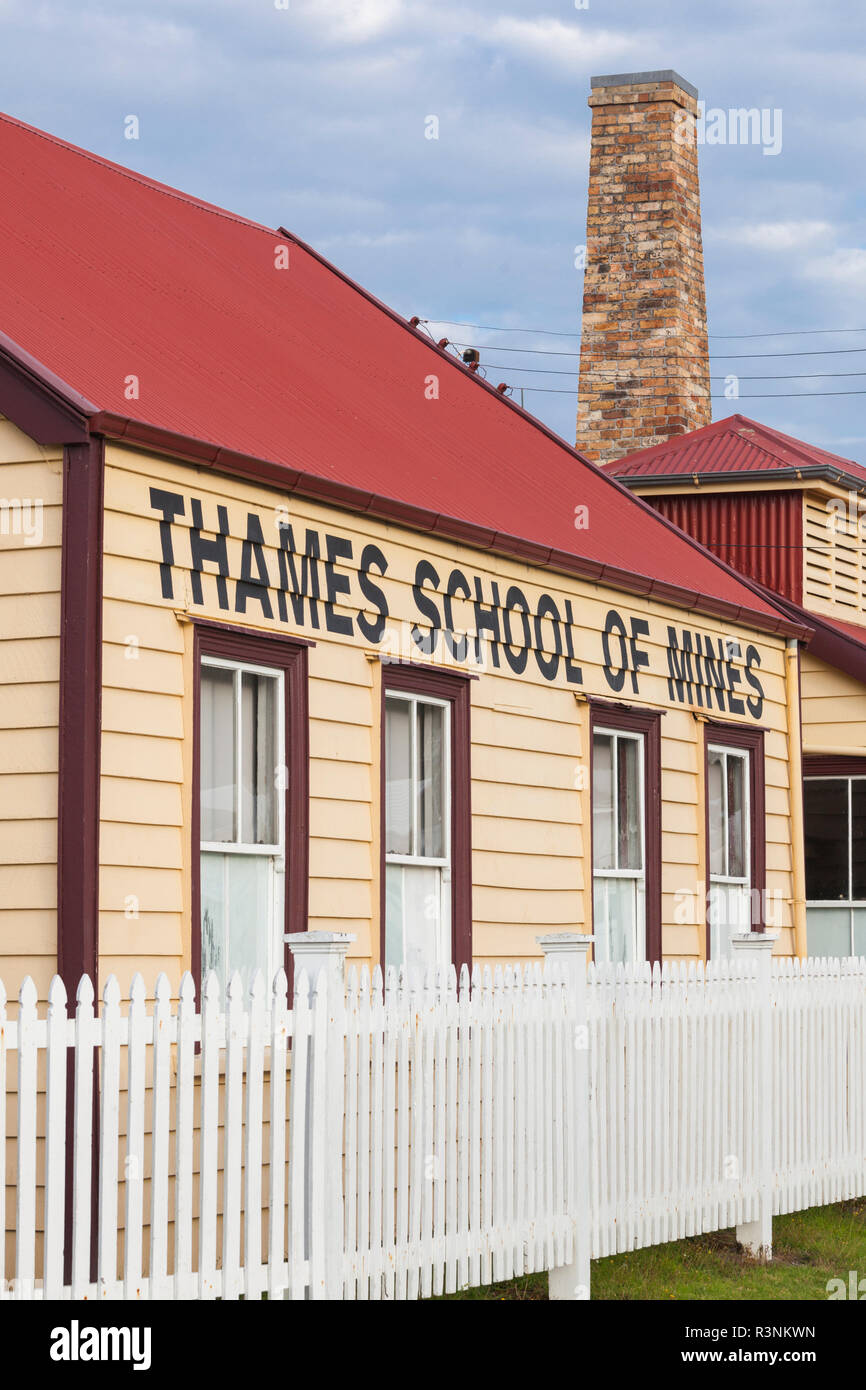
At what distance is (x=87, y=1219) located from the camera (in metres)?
6.22

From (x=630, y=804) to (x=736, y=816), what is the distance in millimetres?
1910

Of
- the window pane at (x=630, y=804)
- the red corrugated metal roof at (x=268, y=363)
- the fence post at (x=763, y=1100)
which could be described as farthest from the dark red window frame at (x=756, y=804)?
the fence post at (x=763, y=1100)

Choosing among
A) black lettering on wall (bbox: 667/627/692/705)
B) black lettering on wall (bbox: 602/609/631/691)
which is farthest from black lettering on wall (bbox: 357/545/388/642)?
black lettering on wall (bbox: 667/627/692/705)

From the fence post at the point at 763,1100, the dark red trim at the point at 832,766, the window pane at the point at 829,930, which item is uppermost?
the dark red trim at the point at 832,766

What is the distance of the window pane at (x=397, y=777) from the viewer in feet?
35.0

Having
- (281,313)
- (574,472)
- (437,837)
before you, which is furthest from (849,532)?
(437,837)

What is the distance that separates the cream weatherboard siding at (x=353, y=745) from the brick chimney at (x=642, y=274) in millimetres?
8672

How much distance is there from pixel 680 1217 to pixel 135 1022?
4.57 meters

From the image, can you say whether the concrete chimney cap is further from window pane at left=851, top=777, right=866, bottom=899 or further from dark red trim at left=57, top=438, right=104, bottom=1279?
dark red trim at left=57, top=438, right=104, bottom=1279

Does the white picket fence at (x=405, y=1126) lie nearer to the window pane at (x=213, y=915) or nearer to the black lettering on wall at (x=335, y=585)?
the window pane at (x=213, y=915)

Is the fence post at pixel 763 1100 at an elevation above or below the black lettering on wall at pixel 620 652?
below

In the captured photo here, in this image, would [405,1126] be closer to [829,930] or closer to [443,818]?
[443,818]

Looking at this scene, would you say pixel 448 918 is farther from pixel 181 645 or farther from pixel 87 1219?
pixel 87 1219

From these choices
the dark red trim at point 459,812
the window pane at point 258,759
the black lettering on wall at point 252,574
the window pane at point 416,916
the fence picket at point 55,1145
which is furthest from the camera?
the dark red trim at point 459,812
